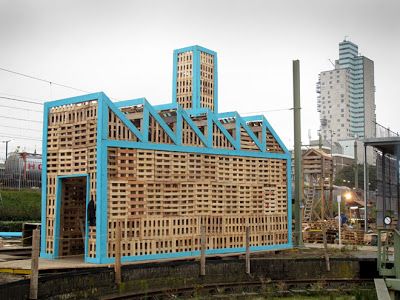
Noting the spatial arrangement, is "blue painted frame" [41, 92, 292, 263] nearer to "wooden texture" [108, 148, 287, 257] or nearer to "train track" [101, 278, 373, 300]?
"wooden texture" [108, 148, 287, 257]

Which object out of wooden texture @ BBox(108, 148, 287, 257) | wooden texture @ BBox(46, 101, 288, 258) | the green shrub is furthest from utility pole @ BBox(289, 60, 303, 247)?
the green shrub

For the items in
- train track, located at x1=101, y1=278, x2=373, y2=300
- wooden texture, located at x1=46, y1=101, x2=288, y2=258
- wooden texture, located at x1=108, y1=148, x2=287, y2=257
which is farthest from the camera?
wooden texture, located at x1=108, y1=148, x2=287, y2=257

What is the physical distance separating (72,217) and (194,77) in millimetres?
8324

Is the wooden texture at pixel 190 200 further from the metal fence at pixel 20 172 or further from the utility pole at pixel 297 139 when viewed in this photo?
the metal fence at pixel 20 172

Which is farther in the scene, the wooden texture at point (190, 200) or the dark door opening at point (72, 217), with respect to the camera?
the dark door opening at point (72, 217)

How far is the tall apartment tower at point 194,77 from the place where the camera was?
76.8 ft

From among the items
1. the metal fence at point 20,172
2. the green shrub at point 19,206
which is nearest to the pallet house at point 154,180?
the green shrub at point 19,206

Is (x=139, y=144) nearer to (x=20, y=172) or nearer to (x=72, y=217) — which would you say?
(x=72, y=217)

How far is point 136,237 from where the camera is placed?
17562 mm

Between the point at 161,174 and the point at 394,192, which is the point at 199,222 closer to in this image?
the point at 161,174

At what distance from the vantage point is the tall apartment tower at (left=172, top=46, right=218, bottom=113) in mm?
23406

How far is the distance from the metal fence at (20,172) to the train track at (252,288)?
33.7m

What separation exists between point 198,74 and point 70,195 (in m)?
8.12

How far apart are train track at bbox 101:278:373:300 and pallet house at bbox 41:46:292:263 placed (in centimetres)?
211
